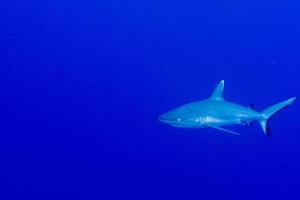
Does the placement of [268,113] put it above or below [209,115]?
above

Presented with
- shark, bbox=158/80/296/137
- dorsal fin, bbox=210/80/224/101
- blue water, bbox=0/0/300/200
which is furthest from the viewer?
blue water, bbox=0/0/300/200

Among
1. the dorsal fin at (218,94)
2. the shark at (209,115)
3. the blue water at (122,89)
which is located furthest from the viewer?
the blue water at (122,89)

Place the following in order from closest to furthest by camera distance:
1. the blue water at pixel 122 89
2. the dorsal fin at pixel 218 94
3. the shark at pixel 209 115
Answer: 1. the shark at pixel 209 115
2. the dorsal fin at pixel 218 94
3. the blue water at pixel 122 89

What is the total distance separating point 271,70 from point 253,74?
71 centimetres

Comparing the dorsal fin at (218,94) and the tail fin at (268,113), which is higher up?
the dorsal fin at (218,94)

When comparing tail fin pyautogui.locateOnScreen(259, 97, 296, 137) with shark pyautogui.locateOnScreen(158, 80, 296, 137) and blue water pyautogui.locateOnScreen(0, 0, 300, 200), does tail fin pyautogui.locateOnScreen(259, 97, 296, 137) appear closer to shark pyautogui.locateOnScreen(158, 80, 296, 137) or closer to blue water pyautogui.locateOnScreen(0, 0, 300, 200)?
shark pyautogui.locateOnScreen(158, 80, 296, 137)

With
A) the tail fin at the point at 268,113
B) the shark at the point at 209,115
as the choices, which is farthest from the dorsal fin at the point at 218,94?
the tail fin at the point at 268,113

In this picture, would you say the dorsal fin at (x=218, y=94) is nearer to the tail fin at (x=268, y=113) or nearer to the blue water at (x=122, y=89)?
the tail fin at (x=268, y=113)

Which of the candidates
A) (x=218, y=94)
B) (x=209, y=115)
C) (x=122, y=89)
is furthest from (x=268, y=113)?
(x=122, y=89)

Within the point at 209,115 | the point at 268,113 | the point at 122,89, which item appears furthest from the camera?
the point at 122,89

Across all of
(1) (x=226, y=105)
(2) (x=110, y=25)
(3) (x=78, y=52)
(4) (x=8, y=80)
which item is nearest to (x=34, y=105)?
(4) (x=8, y=80)

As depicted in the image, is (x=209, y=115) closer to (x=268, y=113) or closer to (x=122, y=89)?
(x=268, y=113)

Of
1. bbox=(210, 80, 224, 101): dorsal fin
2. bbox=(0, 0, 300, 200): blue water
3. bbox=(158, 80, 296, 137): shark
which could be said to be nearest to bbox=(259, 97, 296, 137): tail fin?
bbox=(158, 80, 296, 137): shark

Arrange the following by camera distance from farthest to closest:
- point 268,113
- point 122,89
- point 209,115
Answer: point 122,89, point 268,113, point 209,115
